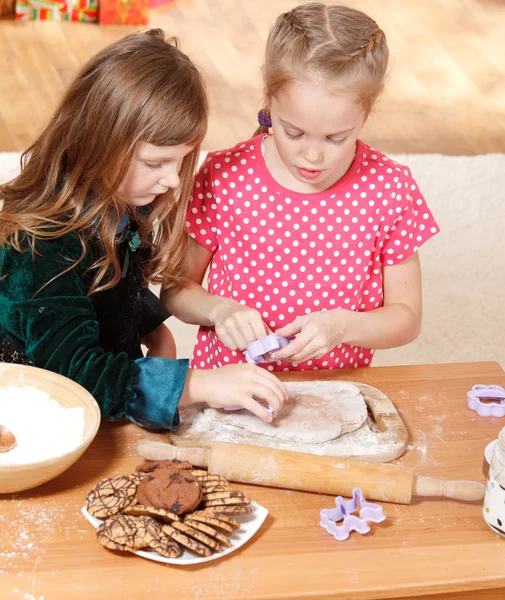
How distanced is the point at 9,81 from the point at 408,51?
6.97ft

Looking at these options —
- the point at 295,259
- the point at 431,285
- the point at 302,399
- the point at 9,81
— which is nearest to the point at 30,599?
the point at 302,399

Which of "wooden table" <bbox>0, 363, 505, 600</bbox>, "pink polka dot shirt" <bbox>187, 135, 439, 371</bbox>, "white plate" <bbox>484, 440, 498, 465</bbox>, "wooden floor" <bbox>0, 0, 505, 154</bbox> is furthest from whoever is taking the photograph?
"wooden floor" <bbox>0, 0, 505, 154</bbox>

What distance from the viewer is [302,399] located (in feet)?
5.00

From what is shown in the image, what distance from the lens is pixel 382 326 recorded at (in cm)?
172

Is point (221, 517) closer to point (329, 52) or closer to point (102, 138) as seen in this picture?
point (102, 138)

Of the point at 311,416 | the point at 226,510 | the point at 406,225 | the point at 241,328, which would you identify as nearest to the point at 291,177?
the point at 406,225

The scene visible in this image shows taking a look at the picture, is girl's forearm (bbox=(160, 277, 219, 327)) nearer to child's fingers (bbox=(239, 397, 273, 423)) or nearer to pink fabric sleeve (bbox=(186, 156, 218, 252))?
pink fabric sleeve (bbox=(186, 156, 218, 252))

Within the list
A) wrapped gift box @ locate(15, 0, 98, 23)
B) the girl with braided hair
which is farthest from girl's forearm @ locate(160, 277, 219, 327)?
wrapped gift box @ locate(15, 0, 98, 23)

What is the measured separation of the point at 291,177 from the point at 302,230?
0.33ft

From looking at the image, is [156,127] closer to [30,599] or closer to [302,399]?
[302,399]

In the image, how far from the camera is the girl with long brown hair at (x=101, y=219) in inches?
55.0

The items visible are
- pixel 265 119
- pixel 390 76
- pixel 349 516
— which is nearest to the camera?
pixel 349 516

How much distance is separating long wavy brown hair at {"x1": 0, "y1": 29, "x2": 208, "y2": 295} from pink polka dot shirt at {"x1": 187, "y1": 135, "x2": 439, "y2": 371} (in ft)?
0.84

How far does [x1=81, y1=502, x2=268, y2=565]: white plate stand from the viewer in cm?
115
